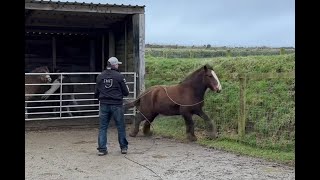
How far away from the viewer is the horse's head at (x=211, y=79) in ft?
29.6

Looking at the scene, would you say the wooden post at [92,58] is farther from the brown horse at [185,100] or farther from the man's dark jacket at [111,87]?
the man's dark jacket at [111,87]

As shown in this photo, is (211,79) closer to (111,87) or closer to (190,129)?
(190,129)

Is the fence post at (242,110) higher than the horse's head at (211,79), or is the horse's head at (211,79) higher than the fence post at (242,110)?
the horse's head at (211,79)

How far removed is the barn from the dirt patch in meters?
2.40

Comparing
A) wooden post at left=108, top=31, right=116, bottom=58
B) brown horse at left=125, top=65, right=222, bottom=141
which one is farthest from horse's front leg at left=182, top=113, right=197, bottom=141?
wooden post at left=108, top=31, right=116, bottom=58

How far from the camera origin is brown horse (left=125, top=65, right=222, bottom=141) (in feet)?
30.1

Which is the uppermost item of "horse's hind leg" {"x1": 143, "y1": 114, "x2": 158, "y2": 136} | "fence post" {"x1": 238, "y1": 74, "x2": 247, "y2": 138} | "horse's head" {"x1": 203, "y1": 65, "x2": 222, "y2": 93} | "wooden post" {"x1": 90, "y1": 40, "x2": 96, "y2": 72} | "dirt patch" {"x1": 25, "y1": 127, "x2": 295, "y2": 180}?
"wooden post" {"x1": 90, "y1": 40, "x2": 96, "y2": 72}

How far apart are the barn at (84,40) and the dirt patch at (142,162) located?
240 cm

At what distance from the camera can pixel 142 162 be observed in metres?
7.02

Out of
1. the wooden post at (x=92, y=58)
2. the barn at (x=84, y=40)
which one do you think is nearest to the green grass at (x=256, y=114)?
the barn at (x=84, y=40)

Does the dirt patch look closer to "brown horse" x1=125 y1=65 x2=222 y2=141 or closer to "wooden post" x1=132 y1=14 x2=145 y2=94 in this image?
"brown horse" x1=125 y1=65 x2=222 y2=141

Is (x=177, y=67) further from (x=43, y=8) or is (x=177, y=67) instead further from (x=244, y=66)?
(x=43, y=8)
